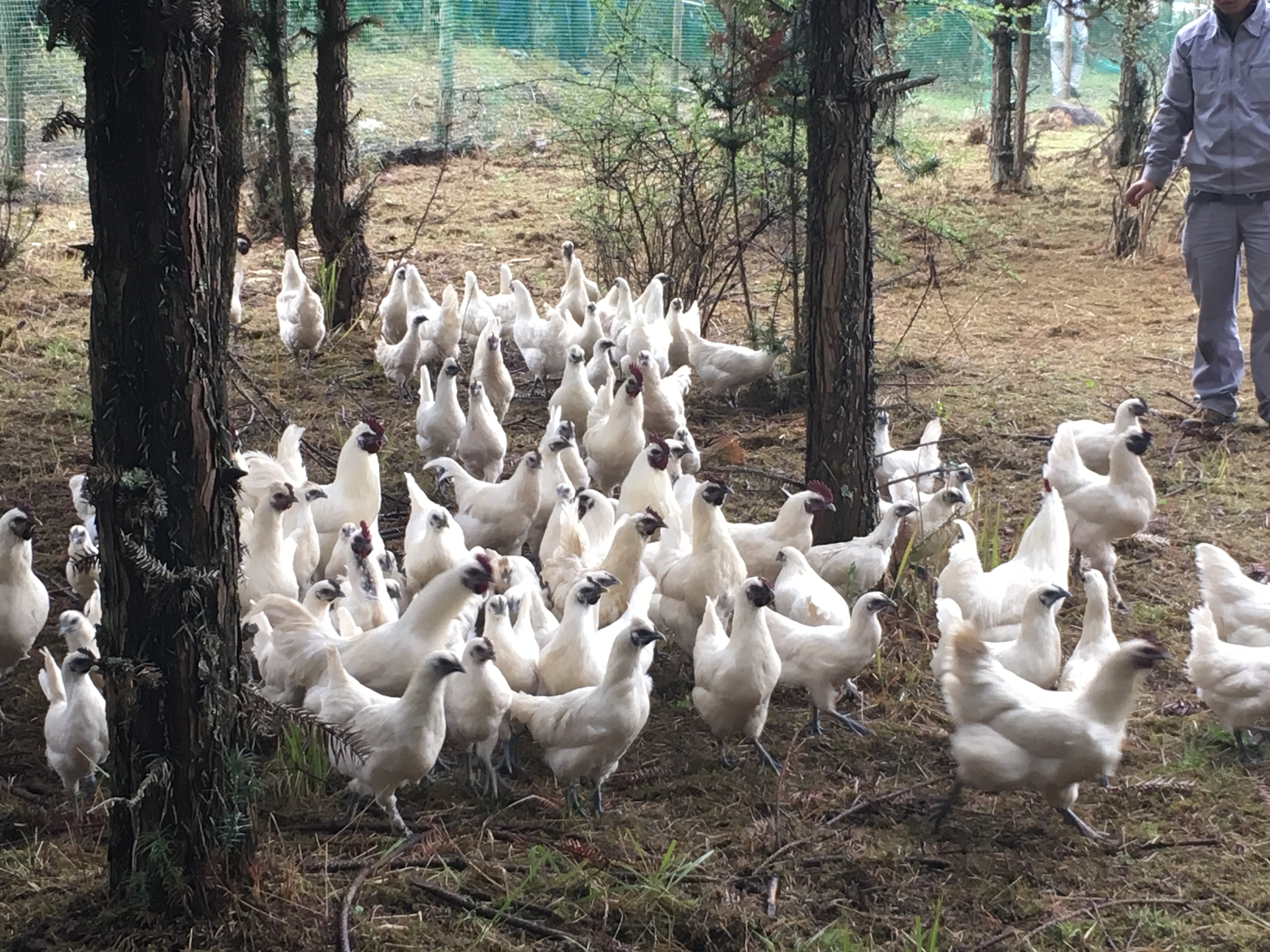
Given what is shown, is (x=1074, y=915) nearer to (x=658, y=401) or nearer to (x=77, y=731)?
(x=77, y=731)

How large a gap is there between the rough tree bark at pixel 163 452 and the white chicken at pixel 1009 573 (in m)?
3.12

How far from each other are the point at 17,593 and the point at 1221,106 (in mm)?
7214

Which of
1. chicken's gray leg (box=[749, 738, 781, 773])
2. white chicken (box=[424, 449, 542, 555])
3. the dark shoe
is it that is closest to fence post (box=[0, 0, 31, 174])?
white chicken (box=[424, 449, 542, 555])

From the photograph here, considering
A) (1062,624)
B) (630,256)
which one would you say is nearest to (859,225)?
(1062,624)

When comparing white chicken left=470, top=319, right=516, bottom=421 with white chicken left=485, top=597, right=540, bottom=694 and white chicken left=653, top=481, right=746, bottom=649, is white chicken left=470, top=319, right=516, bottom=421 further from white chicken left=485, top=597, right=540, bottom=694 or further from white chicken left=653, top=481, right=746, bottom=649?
white chicken left=485, top=597, right=540, bottom=694

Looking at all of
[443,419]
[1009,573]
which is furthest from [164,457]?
[443,419]

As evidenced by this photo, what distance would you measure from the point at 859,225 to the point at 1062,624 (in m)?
2.06

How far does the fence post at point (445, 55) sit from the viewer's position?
53.4 feet

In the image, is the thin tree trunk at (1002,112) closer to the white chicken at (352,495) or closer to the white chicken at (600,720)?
the white chicken at (352,495)

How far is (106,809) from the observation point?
300 centimetres

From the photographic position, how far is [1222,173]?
768 cm

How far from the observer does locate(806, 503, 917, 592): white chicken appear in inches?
216

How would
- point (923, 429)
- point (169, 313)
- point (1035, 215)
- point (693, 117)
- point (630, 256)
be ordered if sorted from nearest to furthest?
1. point (169, 313)
2. point (923, 429)
3. point (693, 117)
4. point (630, 256)
5. point (1035, 215)

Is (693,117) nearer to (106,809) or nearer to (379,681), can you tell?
(379,681)
